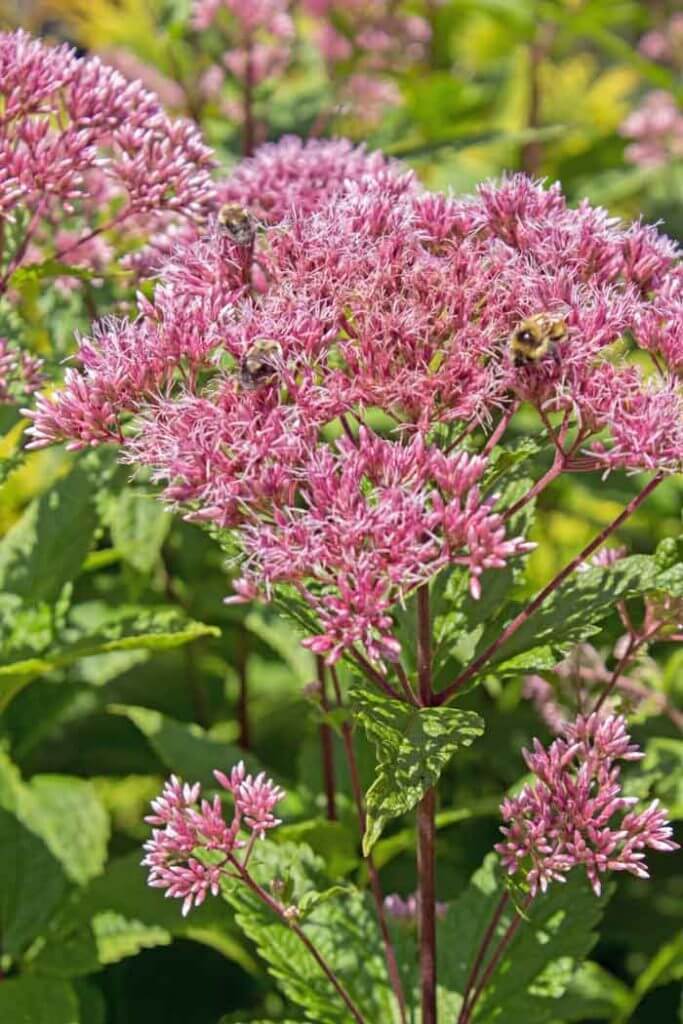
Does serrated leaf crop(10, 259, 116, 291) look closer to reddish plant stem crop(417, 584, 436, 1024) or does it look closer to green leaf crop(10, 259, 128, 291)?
green leaf crop(10, 259, 128, 291)

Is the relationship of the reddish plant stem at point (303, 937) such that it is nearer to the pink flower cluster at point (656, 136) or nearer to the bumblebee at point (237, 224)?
the bumblebee at point (237, 224)

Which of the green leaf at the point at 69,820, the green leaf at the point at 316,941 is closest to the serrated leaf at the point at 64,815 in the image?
the green leaf at the point at 69,820

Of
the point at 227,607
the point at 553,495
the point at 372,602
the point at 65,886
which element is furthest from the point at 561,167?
the point at 372,602

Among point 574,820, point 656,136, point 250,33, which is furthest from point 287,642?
point 656,136

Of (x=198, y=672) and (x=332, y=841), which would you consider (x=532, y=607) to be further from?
(x=198, y=672)

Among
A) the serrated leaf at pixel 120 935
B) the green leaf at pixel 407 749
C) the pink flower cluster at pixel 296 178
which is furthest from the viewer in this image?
the serrated leaf at pixel 120 935

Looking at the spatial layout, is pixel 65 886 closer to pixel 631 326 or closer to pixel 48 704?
pixel 48 704

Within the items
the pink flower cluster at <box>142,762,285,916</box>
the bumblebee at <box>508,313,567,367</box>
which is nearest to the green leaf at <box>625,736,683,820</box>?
the pink flower cluster at <box>142,762,285,916</box>
